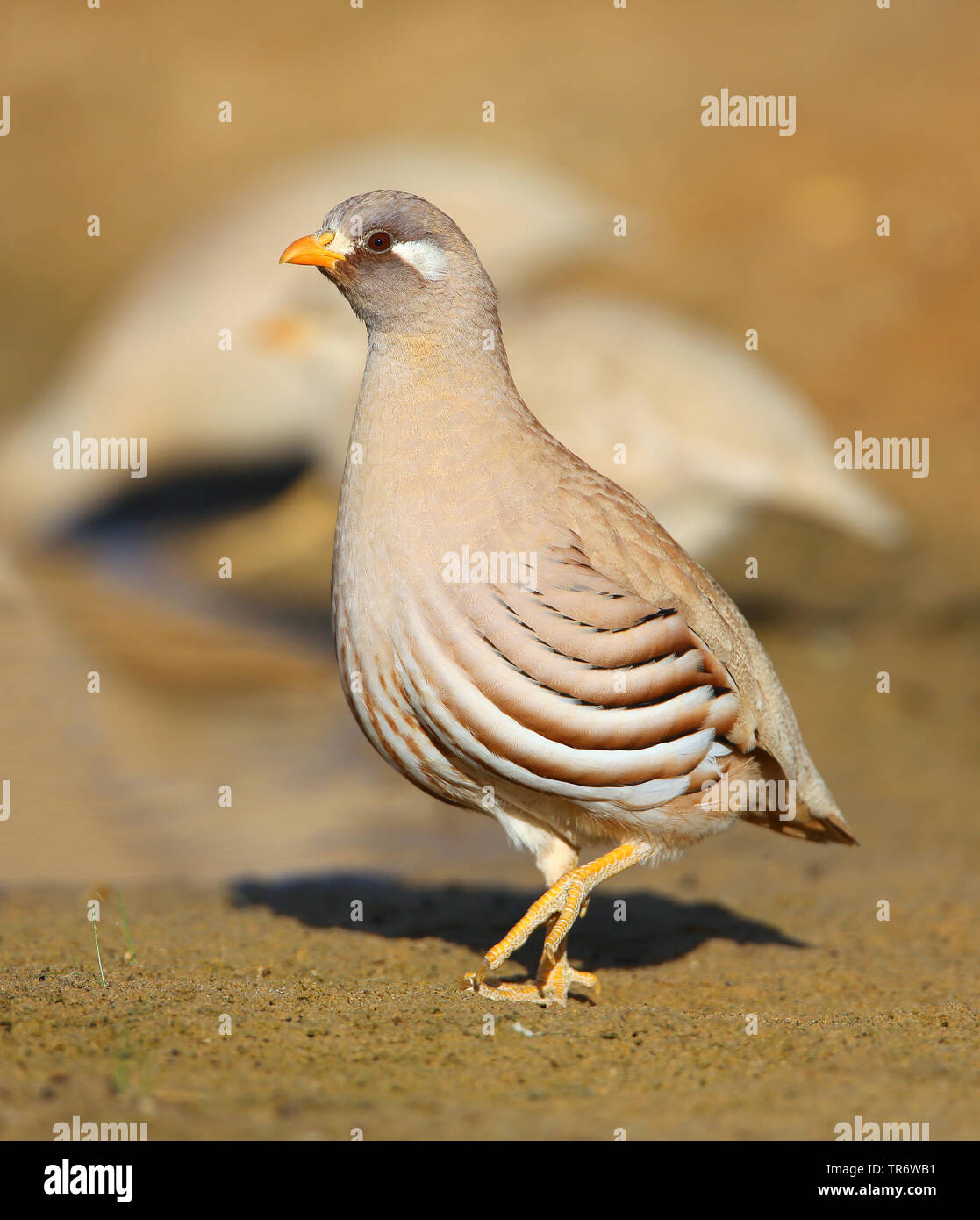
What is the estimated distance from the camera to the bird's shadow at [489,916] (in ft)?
21.4

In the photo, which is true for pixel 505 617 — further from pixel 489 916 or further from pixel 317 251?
pixel 489 916

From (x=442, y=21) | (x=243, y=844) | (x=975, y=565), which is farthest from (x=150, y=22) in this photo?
(x=243, y=844)

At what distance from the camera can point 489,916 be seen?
275 inches

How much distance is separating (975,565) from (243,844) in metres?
7.83

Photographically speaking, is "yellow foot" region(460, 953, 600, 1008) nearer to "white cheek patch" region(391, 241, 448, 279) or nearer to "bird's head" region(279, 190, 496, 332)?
"bird's head" region(279, 190, 496, 332)

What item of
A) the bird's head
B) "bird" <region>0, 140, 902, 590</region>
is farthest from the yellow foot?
"bird" <region>0, 140, 902, 590</region>

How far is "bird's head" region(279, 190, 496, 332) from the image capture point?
5219mm

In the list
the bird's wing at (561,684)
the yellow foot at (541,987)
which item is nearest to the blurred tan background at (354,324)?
the yellow foot at (541,987)

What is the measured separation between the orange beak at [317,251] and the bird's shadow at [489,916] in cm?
287

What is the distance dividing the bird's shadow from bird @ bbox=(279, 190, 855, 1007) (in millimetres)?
1063

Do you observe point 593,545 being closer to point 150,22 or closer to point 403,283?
point 403,283

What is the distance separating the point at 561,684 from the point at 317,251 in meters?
1.79

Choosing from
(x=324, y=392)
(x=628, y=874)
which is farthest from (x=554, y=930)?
(x=324, y=392)

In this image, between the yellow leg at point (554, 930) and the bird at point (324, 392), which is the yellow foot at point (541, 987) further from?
the bird at point (324, 392)
